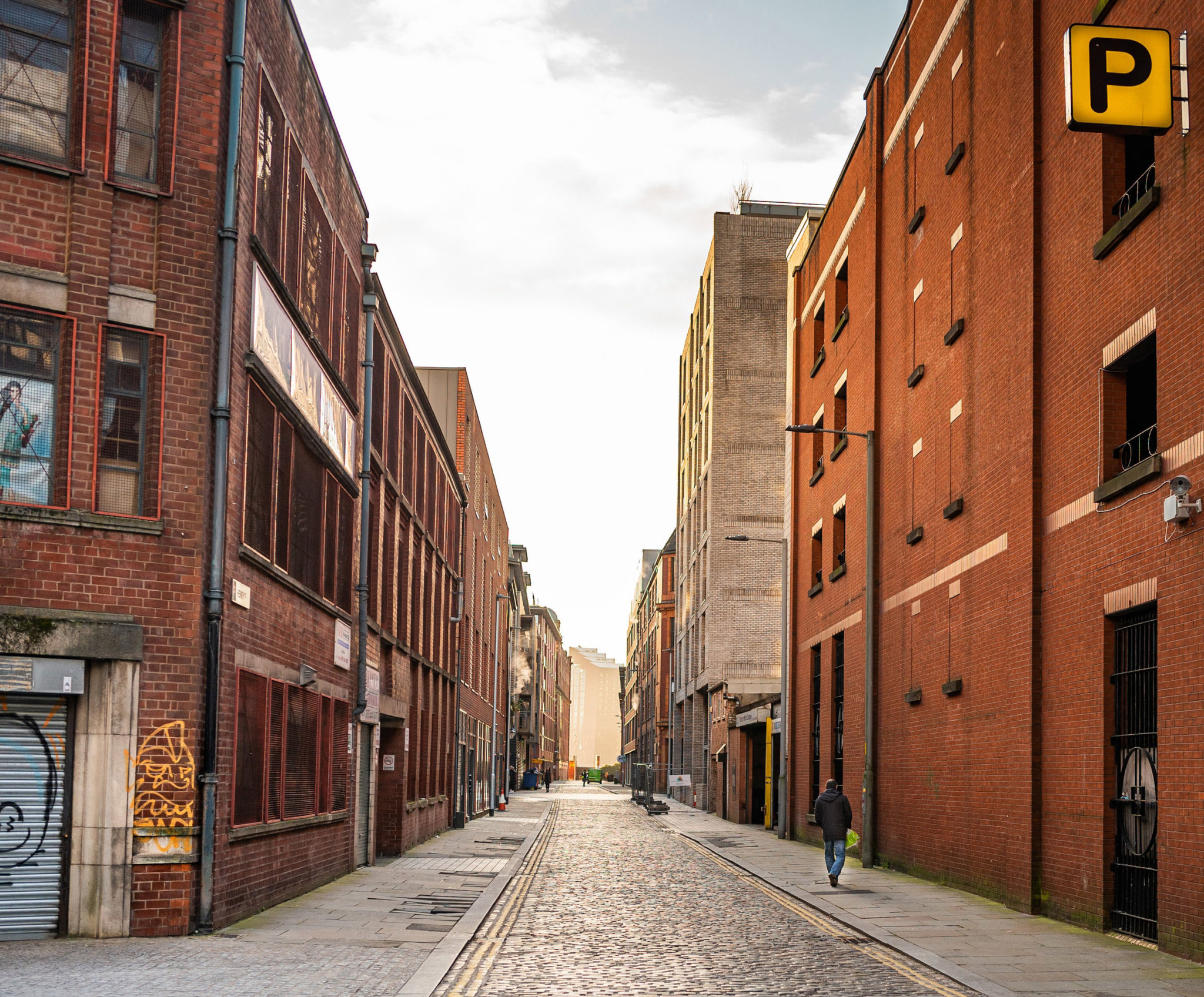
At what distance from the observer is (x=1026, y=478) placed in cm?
1745

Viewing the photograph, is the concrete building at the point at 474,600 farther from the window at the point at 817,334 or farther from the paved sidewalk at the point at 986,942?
the paved sidewalk at the point at 986,942

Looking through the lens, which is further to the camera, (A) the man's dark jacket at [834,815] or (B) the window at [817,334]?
(B) the window at [817,334]

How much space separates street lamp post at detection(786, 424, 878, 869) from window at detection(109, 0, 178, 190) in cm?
1326

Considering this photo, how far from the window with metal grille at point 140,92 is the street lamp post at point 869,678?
1332cm

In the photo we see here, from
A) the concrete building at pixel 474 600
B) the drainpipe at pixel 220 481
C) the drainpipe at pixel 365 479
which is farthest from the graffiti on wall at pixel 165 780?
the concrete building at pixel 474 600

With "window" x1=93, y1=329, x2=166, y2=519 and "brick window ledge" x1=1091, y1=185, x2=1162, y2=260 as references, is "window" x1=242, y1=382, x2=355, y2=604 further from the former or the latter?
"brick window ledge" x1=1091, y1=185, x2=1162, y2=260

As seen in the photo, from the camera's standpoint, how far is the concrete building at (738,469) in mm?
53875

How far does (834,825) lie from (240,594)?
33.0 ft

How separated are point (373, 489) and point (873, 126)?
516 inches

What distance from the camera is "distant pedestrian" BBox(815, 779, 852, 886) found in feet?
66.0

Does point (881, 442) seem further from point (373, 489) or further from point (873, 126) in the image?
point (373, 489)

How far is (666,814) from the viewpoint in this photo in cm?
5225

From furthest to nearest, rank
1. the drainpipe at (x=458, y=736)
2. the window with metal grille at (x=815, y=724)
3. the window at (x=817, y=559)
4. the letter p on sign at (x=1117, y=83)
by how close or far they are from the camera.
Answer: the drainpipe at (x=458, y=736), the window at (x=817, y=559), the window with metal grille at (x=815, y=724), the letter p on sign at (x=1117, y=83)

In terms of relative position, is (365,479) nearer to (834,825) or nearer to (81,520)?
(834,825)
